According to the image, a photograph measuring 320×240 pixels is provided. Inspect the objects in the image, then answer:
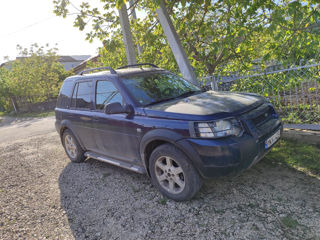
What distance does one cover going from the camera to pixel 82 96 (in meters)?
4.53

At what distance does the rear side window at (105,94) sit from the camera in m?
3.76

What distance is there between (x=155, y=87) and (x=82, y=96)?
1551 millimetres

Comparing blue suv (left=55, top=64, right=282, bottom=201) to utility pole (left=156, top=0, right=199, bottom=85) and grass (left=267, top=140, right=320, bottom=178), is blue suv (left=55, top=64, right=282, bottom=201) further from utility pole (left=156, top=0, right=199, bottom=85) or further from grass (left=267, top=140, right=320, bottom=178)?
utility pole (left=156, top=0, right=199, bottom=85)

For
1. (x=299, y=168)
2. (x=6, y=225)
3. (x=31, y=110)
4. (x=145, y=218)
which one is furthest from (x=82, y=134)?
(x=31, y=110)

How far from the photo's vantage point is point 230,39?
536cm

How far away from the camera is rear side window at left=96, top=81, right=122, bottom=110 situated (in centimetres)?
376

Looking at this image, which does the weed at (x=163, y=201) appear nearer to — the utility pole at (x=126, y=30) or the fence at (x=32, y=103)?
the utility pole at (x=126, y=30)

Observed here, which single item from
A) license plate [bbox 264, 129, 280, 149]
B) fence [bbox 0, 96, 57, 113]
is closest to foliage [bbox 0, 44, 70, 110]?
fence [bbox 0, 96, 57, 113]

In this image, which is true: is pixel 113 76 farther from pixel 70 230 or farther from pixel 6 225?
pixel 6 225

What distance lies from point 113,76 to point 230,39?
300 centimetres

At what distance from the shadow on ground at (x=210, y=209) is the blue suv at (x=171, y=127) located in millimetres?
328

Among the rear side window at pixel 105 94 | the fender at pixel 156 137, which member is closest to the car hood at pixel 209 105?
the fender at pixel 156 137

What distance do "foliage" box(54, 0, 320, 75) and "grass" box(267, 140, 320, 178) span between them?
176 centimetres

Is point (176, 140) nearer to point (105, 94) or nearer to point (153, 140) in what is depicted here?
point (153, 140)
